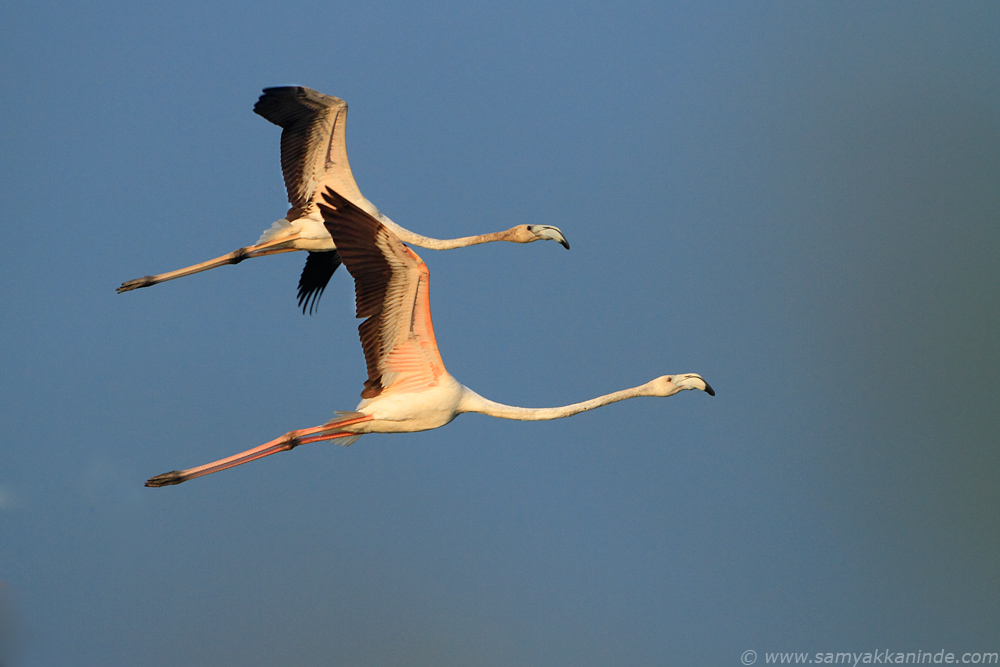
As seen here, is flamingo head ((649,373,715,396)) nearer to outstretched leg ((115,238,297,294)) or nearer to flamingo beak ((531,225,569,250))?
flamingo beak ((531,225,569,250))

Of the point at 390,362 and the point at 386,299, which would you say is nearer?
the point at 386,299

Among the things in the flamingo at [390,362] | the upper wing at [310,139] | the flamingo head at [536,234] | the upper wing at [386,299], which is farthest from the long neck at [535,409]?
the upper wing at [310,139]

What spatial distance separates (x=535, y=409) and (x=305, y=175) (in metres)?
6.01

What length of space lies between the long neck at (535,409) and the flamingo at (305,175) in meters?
4.00

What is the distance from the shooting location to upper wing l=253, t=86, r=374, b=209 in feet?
62.6

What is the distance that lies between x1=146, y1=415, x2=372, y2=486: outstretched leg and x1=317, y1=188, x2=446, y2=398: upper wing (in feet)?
2.04

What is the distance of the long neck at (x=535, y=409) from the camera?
1532 centimetres

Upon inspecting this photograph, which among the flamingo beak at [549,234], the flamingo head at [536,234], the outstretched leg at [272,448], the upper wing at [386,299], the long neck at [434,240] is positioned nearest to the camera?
the upper wing at [386,299]

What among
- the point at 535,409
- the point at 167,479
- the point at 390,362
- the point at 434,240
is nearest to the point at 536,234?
the point at 434,240

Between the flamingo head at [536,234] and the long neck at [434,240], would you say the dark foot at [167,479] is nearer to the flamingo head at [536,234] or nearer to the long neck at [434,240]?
the long neck at [434,240]

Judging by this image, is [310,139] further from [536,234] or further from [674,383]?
[674,383]

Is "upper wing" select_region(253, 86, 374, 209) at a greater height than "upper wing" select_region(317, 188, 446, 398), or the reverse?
"upper wing" select_region(253, 86, 374, 209)

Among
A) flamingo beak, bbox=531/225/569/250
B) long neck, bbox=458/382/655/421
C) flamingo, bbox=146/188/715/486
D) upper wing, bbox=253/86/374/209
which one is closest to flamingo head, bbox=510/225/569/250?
flamingo beak, bbox=531/225/569/250

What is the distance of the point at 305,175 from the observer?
19.2 m
